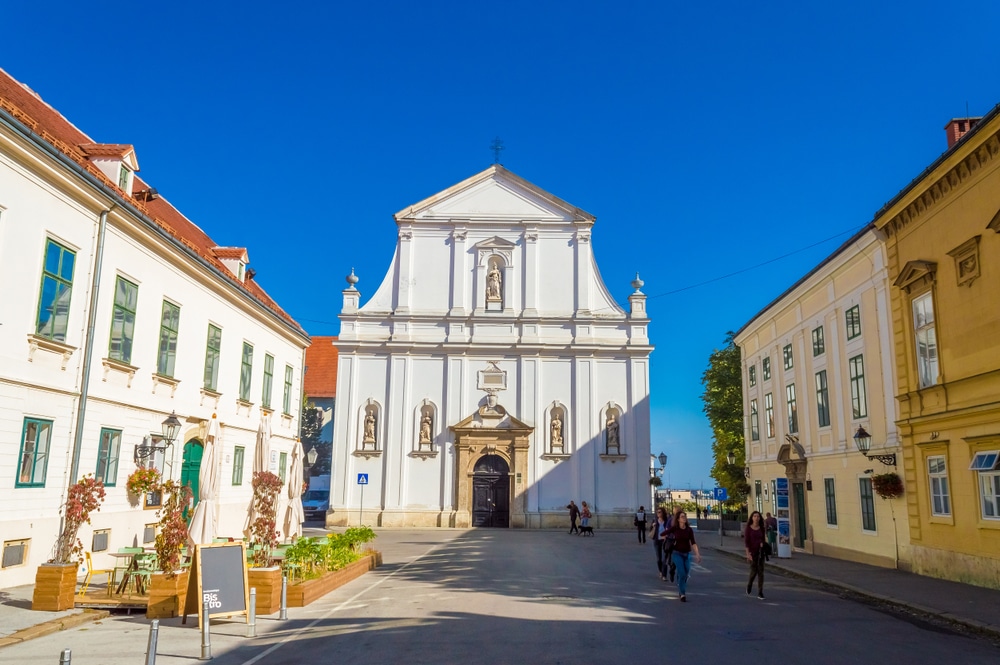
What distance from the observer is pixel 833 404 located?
76.3 feet

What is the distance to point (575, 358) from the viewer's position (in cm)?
3941

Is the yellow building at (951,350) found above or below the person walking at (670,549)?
above

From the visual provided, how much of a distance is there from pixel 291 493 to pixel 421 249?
80.9ft

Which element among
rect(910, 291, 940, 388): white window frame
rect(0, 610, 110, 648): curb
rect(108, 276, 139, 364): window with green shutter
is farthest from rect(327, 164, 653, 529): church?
rect(0, 610, 110, 648): curb

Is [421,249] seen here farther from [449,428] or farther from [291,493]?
[291,493]

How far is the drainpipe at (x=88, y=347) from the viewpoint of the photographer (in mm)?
14930

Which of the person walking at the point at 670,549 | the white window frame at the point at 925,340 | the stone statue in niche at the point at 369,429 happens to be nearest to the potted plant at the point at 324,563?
the person walking at the point at 670,549

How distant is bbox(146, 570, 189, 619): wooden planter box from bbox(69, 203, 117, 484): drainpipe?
471 cm

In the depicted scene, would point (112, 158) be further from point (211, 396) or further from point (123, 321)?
point (211, 396)

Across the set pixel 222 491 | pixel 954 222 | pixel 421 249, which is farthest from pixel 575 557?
pixel 421 249

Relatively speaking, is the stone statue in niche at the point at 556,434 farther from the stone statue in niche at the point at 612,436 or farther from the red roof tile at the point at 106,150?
the red roof tile at the point at 106,150

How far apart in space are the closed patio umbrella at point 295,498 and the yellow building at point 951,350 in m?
Result: 14.5

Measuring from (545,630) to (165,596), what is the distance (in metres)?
5.89

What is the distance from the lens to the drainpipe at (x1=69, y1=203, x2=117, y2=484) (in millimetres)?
14930
